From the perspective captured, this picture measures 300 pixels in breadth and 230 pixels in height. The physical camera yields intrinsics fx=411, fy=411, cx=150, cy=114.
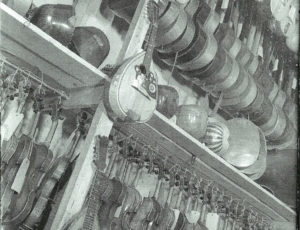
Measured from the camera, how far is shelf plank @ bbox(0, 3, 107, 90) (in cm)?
152

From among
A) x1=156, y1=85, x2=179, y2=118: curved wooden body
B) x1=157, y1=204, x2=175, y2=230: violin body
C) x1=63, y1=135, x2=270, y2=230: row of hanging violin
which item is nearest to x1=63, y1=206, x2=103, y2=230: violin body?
x1=63, y1=135, x2=270, y2=230: row of hanging violin

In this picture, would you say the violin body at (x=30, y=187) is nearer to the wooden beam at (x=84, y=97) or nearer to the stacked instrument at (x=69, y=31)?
the wooden beam at (x=84, y=97)

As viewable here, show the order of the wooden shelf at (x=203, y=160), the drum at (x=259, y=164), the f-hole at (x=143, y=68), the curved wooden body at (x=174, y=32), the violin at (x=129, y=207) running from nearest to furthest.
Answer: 1. the f-hole at (x=143, y=68)
2. the violin at (x=129, y=207)
3. the wooden shelf at (x=203, y=160)
4. the curved wooden body at (x=174, y=32)
5. the drum at (x=259, y=164)

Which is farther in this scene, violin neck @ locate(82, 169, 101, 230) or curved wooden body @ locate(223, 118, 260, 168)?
curved wooden body @ locate(223, 118, 260, 168)

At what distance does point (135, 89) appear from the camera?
5.66ft

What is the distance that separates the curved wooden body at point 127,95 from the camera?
1657mm

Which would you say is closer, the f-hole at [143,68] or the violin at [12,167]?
the violin at [12,167]

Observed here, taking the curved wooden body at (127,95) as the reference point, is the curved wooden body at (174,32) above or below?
above

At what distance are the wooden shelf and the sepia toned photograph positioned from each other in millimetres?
11

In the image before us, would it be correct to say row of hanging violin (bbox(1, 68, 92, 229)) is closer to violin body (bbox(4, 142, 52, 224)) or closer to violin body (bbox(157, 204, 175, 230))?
violin body (bbox(4, 142, 52, 224))

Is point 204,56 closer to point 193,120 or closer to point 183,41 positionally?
point 183,41

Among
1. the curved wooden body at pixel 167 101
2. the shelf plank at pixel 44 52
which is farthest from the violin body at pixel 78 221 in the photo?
the curved wooden body at pixel 167 101

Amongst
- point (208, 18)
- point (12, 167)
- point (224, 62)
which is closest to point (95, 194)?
point (12, 167)

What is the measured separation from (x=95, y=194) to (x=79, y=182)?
3.6 inches
